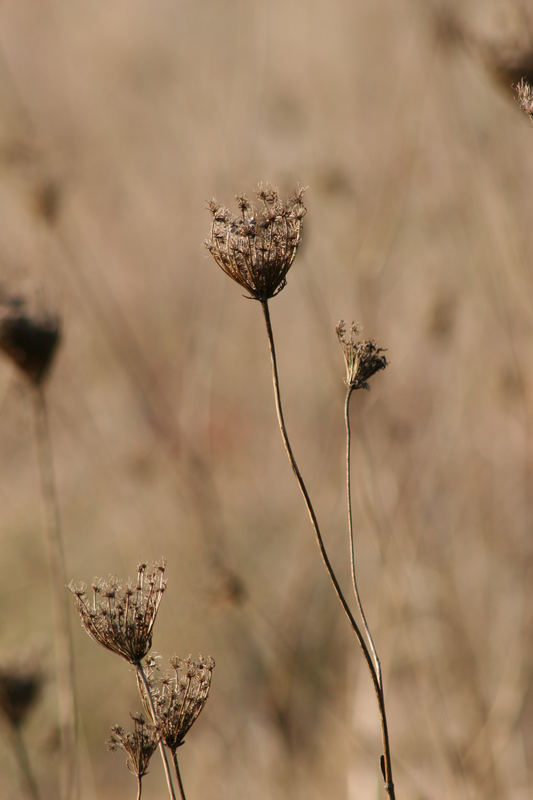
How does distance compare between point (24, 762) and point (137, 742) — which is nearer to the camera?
point (137, 742)

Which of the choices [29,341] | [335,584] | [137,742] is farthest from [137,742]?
[29,341]

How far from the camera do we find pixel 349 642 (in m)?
3.42

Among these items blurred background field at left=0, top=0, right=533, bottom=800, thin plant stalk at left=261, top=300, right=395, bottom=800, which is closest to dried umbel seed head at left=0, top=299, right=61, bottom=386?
blurred background field at left=0, top=0, right=533, bottom=800

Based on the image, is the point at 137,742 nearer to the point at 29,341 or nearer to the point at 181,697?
the point at 181,697

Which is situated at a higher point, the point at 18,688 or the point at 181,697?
the point at 18,688

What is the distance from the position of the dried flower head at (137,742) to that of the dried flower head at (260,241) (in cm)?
50

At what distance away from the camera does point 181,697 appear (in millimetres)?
770

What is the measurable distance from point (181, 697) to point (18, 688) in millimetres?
1005

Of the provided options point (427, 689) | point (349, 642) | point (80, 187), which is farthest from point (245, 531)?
point (80, 187)

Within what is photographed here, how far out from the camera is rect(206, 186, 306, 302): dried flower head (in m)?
0.78

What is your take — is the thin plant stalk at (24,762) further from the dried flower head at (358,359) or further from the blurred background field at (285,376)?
the blurred background field at (285,376)

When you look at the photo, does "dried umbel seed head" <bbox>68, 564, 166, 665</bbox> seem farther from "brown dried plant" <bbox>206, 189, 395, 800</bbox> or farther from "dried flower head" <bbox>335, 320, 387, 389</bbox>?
"dried flower head" <bbox>335, 320, 387, 389</bbox>

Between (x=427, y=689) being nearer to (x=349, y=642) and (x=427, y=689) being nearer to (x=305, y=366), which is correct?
(x=349, y=642)

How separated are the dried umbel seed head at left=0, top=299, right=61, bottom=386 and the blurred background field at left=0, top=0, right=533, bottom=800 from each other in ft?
3.23
